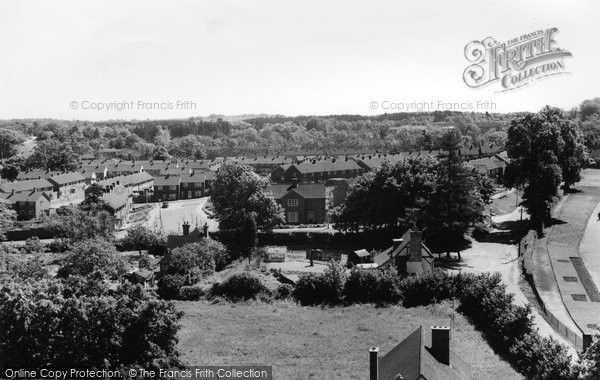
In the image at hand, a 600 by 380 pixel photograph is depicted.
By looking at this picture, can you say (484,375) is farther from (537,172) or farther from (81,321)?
(537,172)

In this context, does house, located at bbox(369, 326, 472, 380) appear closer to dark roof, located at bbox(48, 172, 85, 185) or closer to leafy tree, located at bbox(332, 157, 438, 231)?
leafy tree, located at bbox(332, 157, 438, 231)

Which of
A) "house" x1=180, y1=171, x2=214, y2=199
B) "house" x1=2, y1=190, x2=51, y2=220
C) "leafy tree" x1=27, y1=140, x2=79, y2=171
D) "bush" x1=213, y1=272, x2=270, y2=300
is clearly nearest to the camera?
"bush" x1=213, y1=272, x2=270, y2=300

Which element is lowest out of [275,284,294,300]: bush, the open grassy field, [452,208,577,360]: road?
the open grassy field

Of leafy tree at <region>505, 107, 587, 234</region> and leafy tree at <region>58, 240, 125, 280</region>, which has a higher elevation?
leafy tree at <region>505, 107, 587, 234</region>

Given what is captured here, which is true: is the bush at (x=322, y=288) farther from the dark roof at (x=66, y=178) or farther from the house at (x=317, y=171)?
the dark roof at (x=66, y=178)

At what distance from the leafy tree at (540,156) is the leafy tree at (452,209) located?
22.1ft

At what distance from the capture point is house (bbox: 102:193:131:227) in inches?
2803

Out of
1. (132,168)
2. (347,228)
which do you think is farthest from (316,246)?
(132,168)

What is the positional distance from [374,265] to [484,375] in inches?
723

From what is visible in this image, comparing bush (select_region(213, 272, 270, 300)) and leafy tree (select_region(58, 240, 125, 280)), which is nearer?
bush (select_region(213, 272, 270, 300))

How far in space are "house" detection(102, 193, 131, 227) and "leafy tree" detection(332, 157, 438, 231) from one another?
28.7 m

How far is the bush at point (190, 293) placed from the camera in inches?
1626

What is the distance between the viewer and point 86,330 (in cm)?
2484

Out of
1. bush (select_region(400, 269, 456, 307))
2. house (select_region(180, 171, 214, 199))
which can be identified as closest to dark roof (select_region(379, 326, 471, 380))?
bush (select_region(400, 269, 456, 307))
